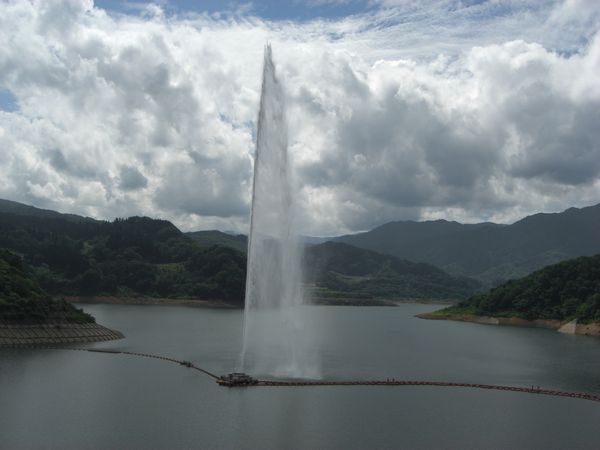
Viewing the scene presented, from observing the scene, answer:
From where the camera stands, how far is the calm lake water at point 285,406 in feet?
150

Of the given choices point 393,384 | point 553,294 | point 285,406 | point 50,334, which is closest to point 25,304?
point 50,334

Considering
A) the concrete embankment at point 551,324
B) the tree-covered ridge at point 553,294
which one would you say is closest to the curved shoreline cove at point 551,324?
the concrete embankment at point 551,324

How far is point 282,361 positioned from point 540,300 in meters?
124

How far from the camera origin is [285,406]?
54.9 meters

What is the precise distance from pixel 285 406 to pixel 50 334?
59800 millimetres

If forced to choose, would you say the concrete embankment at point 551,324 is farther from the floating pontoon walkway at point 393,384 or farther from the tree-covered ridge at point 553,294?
the floating pontoon walkway at point 393,384

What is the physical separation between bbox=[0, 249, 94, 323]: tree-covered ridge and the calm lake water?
1418 cm

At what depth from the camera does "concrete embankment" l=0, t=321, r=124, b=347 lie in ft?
306

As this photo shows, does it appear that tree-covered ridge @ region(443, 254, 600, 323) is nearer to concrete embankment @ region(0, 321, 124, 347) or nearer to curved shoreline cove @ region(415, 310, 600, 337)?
curved shoreline cove @ region(415, 310, 600, 337)

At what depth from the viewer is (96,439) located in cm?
4412

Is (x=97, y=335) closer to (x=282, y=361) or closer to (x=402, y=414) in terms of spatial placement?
(x=282, y=361)

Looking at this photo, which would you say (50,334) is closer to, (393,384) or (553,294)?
(393,384)

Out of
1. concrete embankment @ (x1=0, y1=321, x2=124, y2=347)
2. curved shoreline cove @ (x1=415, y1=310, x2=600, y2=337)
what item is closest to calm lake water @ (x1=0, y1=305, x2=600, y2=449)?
concrete embankment @ (x1=0, y1=321, x2=124, y2=347)

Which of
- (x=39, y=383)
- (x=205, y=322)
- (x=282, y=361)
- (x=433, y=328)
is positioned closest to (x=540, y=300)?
(x=433, y=328)
